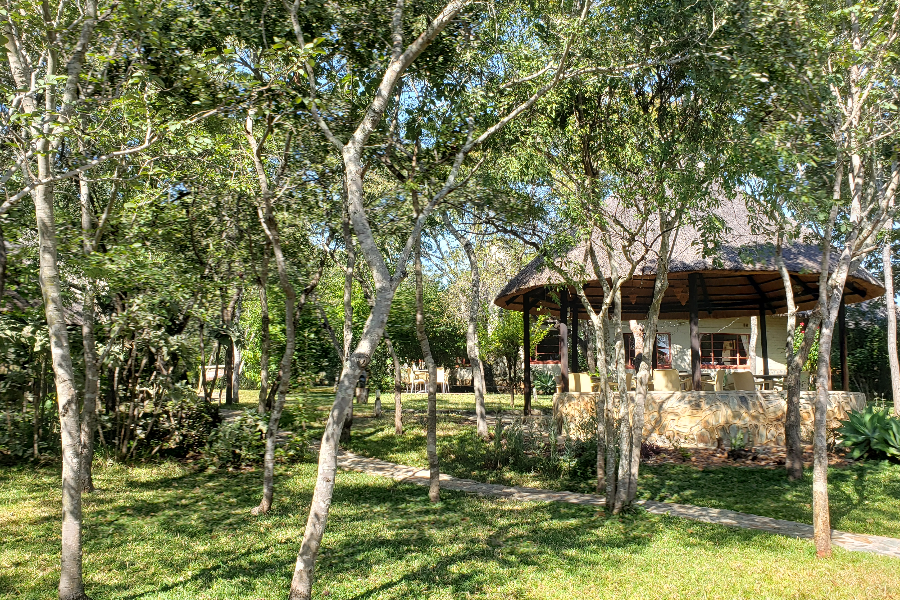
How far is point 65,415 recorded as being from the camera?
414 cm

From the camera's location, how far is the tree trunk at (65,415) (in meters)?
4.14

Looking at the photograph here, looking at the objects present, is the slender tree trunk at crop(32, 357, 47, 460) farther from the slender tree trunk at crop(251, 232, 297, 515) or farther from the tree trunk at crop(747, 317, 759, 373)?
the tree trunk at crop(747, 317, 759, 373)

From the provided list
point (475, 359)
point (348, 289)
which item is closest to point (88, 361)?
point (348, 289)

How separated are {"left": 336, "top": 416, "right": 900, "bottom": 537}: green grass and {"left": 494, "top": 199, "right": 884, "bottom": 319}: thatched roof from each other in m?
2.81

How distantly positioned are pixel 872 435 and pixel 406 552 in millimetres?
8511

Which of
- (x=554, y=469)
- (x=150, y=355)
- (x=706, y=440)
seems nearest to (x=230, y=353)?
(x=150, y=355)

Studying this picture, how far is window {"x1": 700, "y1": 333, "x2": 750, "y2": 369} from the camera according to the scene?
76.8 ft

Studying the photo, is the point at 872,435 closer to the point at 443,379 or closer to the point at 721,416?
the point at 721,416

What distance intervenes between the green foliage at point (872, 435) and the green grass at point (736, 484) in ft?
1.12

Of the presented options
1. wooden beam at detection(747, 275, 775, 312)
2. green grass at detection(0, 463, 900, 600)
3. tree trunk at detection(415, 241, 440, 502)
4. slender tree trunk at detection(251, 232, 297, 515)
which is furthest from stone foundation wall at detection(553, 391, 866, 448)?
slender tree trunk at detection(251, 232, 297, 515)

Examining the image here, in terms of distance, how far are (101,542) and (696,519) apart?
20.2 feet

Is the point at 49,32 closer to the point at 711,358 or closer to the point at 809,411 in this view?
the point at 809,411

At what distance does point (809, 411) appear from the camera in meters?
11.9

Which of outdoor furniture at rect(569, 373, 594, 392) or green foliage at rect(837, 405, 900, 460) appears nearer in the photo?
green foliage at rect(837, 405, 900, 460)
